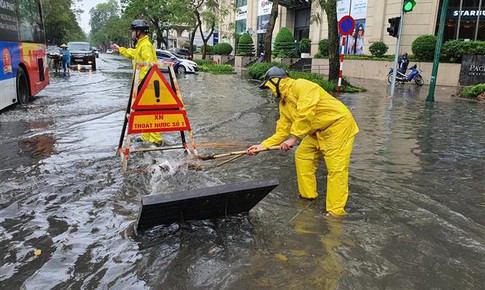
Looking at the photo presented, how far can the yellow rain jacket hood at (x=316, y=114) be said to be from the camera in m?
3.93

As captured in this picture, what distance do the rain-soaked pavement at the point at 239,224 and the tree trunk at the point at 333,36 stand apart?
894 cm

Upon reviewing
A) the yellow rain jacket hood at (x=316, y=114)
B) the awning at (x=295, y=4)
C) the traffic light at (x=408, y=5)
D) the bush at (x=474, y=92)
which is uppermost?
the awning at (x=295, y=4)

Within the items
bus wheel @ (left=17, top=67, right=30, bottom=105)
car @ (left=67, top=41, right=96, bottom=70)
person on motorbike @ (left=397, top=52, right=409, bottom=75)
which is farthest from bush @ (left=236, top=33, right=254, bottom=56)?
bus wheel @ (left=17, top=67, right=30, bottom=105)

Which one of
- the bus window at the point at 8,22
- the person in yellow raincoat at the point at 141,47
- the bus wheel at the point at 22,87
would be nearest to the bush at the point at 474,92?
the person in yellow raincoat at the point at 141,47

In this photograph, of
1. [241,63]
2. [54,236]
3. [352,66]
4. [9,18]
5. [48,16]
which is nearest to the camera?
[54,236]

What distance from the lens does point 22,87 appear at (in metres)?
10.8

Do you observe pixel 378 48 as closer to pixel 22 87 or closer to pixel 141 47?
pixel 22 87

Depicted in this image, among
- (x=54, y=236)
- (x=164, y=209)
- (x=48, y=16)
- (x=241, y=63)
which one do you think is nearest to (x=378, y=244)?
(x=164, y=209)

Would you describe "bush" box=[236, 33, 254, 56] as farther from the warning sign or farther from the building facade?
the warning sign

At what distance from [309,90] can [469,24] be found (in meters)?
23.2

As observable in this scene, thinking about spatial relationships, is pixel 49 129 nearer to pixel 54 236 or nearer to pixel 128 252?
pixel 54 236

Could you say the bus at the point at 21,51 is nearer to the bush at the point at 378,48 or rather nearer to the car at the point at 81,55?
the car at the point at 81,55

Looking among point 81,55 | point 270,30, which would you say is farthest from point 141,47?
point 81,55

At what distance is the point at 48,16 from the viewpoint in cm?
4878
